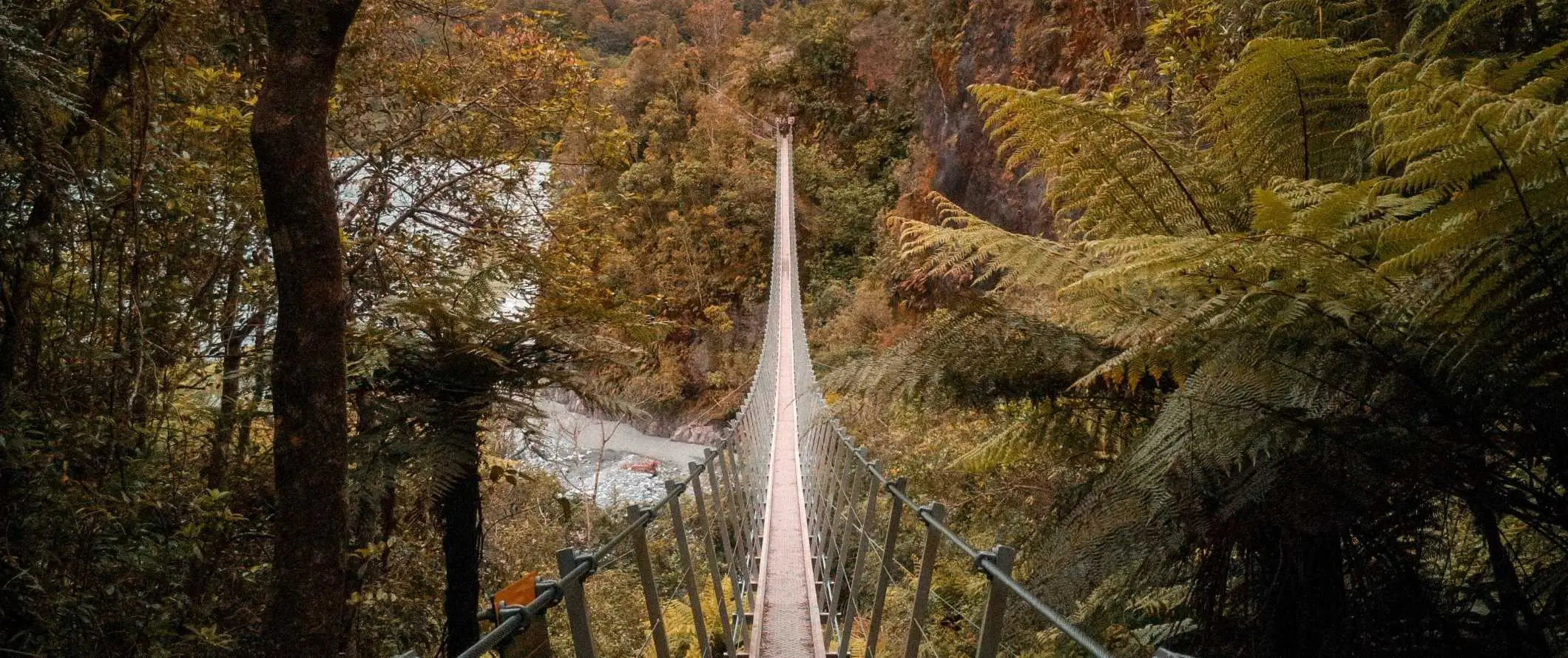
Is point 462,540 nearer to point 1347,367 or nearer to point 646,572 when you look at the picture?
point 646,572

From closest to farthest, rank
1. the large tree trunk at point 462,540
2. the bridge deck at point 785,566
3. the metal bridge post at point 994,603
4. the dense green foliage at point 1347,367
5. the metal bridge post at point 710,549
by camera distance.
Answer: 1. the dense green foliage at point 1347,367
2. the metal bridge post at point 994,603
3. the metal bridge post at point 710,549
4. the large tree trunk at point 462,540
5. the bridge deck at point 785,566

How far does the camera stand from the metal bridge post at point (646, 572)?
1.56 meters

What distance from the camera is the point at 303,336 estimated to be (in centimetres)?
186

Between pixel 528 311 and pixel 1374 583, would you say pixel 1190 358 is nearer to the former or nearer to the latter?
pixel 1374 583

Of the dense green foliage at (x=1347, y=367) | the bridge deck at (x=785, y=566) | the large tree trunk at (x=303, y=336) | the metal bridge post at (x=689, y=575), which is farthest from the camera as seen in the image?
the bridge deck at (x=785, y=566)

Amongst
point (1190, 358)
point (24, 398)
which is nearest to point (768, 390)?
point (24, 398)

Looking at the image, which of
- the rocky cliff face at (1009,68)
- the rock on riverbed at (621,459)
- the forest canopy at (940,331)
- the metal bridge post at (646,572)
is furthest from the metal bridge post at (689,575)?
the rock on riverbed at (621,459)

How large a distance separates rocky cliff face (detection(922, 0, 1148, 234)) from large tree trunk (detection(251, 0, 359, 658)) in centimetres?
358

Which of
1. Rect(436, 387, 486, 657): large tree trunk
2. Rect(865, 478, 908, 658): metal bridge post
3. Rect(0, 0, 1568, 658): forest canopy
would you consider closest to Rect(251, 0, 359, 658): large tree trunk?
Rect(0, 0, 1568, 658): forest canopy

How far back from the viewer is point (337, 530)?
1882mm

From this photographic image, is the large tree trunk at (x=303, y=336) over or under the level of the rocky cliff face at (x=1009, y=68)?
under

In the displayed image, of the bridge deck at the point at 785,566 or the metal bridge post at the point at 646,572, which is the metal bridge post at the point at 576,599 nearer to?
the metal bridge post at the point at 646,572

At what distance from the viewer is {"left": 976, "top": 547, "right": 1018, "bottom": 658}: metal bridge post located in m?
1.07

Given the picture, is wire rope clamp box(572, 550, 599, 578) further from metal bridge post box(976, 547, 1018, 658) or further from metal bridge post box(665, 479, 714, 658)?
metal bridge post box(665, 479, 714, 658)
